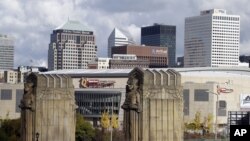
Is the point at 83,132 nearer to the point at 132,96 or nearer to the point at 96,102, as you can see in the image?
the point at 132,96

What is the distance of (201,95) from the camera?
163m

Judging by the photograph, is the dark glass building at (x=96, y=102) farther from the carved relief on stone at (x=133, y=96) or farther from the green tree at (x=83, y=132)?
the carved relief on stone at (x=133, y=96)

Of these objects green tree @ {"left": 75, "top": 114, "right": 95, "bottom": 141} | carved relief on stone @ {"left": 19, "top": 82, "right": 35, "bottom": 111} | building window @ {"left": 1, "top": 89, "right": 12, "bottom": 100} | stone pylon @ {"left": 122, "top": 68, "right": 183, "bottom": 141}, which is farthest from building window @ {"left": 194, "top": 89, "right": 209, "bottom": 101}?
stone pylon @ {"left": 122, "top": 68, "right": 183, "bottom": 141}

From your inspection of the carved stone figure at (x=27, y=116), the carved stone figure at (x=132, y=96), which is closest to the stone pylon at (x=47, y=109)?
the carved stone figure at (x=27, y=116)

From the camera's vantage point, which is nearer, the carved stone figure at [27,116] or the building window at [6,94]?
the carved stone figure at [27,116]

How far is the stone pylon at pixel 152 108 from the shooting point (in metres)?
45.2

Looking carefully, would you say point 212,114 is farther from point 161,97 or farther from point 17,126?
point 161,97

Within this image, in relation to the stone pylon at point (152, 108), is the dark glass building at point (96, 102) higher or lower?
lower

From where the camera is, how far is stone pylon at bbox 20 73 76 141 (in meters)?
51.3

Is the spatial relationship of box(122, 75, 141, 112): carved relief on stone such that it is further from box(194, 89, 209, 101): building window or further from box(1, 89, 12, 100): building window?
box(1, 89, 12, 100): building window

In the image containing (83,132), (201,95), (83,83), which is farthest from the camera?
(83,83)

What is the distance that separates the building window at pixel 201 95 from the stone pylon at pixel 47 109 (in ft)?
360

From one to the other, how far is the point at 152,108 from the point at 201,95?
11789 cm

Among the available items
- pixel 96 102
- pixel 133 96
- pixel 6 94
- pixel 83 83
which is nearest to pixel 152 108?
pixel 133 96
